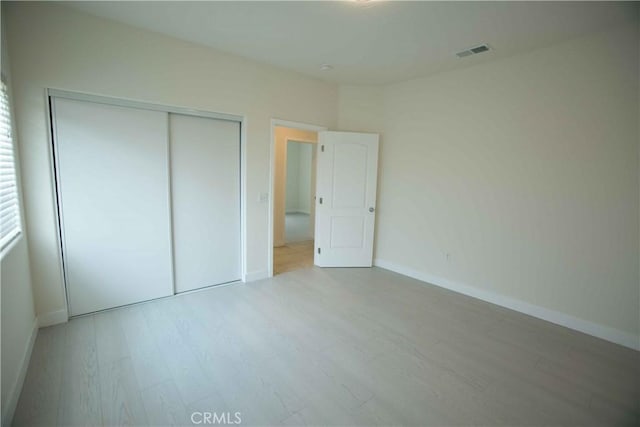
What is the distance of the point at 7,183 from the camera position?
201 cm

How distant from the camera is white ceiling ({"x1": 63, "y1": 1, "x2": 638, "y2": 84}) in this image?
2242mm

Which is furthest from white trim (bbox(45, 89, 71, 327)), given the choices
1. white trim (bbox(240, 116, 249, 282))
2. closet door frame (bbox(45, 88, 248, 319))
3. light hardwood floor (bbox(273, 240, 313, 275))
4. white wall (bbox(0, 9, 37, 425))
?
light hardwood floor (bbox(273, 240, 313, 275))

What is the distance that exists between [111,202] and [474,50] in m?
3.87

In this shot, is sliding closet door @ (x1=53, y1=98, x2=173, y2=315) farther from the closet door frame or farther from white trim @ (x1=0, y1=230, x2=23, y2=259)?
white trim @ (x1=0, y1=230, x2=23, y2=259)

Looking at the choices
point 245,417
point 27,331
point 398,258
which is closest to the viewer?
point 245,417

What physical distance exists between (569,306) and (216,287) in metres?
3.77

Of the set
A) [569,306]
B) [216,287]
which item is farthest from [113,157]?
[569,306]

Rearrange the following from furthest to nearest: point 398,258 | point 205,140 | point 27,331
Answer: point 398,258 → point 205,140 → point 27,331

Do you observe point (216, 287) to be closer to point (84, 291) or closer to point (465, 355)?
point (84, 291)

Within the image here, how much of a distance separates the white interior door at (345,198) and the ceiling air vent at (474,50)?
1.49 m

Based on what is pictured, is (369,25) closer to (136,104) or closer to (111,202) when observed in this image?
(136,104)

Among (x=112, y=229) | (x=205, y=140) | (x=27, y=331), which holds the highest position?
(x=205, y=140)

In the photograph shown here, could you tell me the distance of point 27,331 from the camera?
218 cm

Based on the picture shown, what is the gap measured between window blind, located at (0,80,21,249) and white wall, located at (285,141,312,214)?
27.3 ft
